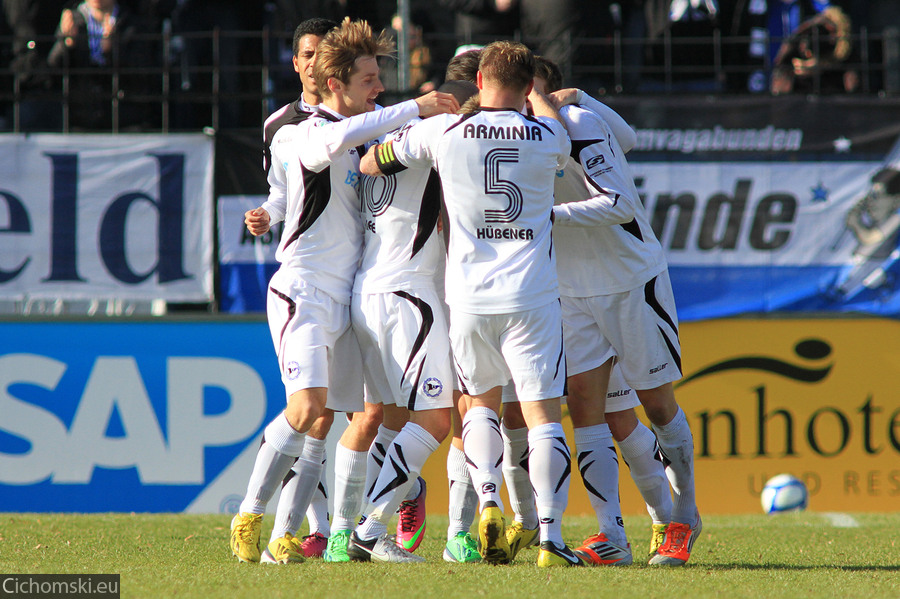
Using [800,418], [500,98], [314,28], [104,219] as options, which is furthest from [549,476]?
[104,219]

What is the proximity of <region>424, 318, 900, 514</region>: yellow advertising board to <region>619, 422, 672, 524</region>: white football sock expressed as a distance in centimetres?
310

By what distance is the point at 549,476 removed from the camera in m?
4.45

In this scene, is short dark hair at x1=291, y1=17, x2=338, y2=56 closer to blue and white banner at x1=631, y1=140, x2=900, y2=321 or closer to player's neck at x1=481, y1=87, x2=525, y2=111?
player's neck at x1=481, y1=87, x2=525, y2=111

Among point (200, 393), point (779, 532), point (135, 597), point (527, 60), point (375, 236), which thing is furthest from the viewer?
point (200, 393)

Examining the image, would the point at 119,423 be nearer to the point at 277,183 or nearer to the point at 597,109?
the point at 277,183

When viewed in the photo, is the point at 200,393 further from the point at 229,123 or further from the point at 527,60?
the point at 527,60

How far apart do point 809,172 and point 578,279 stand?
13.6ft

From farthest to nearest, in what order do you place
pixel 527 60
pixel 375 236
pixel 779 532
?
pixel 779 532 → pixel 375 236 → pixel 527 60

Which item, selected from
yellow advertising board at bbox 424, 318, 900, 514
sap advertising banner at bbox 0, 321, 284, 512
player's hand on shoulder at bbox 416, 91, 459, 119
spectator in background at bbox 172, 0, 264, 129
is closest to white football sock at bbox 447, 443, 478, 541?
player's hand on shoulder at bbox 416, 91, 459, 119

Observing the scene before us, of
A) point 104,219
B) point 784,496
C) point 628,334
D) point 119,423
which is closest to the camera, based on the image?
point 628,334

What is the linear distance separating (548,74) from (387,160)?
105 cm

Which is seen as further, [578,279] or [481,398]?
[578,279]

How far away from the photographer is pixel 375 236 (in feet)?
15.8

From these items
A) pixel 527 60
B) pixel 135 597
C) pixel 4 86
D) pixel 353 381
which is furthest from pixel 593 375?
pixel 4 86
